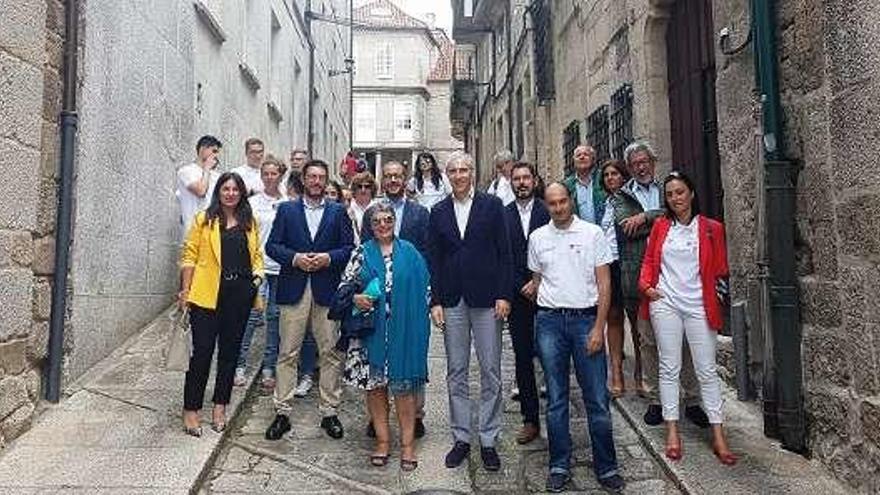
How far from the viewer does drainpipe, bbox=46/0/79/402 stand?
15.2 feet

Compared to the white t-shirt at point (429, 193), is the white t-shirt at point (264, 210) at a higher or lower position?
lower

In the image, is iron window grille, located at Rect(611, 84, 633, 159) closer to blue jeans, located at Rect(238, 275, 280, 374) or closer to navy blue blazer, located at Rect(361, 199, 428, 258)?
navy blue blazer, located at Rect(361, 199, 428, 258)

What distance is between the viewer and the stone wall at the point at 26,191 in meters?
4.10

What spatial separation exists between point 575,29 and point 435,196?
173 inches

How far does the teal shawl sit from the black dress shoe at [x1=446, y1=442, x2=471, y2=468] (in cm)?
42

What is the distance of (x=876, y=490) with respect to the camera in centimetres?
343

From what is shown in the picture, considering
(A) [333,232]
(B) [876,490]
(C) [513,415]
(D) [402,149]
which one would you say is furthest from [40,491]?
(D) [402,149]

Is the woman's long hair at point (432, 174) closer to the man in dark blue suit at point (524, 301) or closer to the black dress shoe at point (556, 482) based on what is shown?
the man in dark blue suit at point (524, 301)

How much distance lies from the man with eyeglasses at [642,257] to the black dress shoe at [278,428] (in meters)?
2.28

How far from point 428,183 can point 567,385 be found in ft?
9.63

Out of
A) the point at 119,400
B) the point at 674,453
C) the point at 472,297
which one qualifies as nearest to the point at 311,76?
the point at 119,400

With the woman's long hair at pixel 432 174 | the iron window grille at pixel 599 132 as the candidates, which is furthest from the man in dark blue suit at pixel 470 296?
the iron window grille at pixel 599 132

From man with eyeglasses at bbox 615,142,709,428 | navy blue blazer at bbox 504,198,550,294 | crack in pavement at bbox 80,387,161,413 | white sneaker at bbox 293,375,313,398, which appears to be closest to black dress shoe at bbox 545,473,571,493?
man with eyeglasses at bbox 615,142,709,428

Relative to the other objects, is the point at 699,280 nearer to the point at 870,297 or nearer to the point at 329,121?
the point at 870,297
